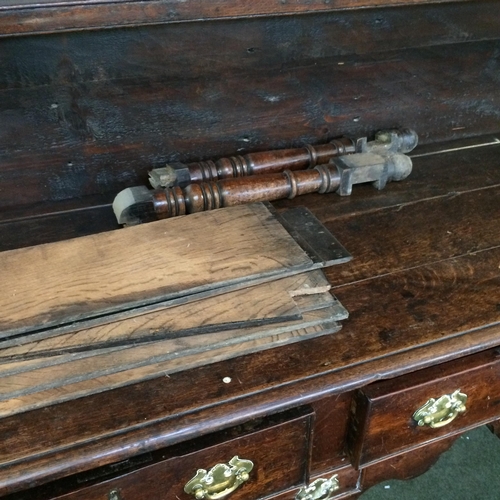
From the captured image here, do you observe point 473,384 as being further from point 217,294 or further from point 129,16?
point 129,16

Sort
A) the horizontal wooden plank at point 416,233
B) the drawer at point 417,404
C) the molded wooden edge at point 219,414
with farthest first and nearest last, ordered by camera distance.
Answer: the horizontal wooden plank at point 416,233 → the drawer at point 417,404 → the molded wooden edge at point 219,414

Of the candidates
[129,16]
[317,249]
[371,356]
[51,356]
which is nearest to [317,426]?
[371,356]

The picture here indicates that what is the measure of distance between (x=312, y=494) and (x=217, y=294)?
33cm

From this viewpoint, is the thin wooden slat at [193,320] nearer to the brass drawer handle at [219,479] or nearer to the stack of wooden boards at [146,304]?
the stack of wooden boards at [146,304]

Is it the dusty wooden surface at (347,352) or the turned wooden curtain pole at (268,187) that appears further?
the turned wooden curtain pole at (268,187)

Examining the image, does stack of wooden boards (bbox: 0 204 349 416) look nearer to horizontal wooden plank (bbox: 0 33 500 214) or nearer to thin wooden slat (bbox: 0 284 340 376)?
thin wooden slat (bbox: 0 284 340 376)

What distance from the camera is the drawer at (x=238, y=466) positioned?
2.19 feet

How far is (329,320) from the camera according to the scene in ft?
2.48

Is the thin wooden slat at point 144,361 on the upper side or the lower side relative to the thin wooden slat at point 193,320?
lower

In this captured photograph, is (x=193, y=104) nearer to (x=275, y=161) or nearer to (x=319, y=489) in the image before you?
(x=275, y=161)

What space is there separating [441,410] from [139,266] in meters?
0.44

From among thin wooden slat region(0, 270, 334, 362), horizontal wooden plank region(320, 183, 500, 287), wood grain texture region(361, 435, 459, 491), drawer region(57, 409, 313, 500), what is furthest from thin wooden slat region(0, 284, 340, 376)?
wood grain texture region(361, 435, 459, 491)

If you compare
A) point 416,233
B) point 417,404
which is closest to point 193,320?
point 417,404

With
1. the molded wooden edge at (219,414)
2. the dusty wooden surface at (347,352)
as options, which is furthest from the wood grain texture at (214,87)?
the molded wooden edge at (219,414)
